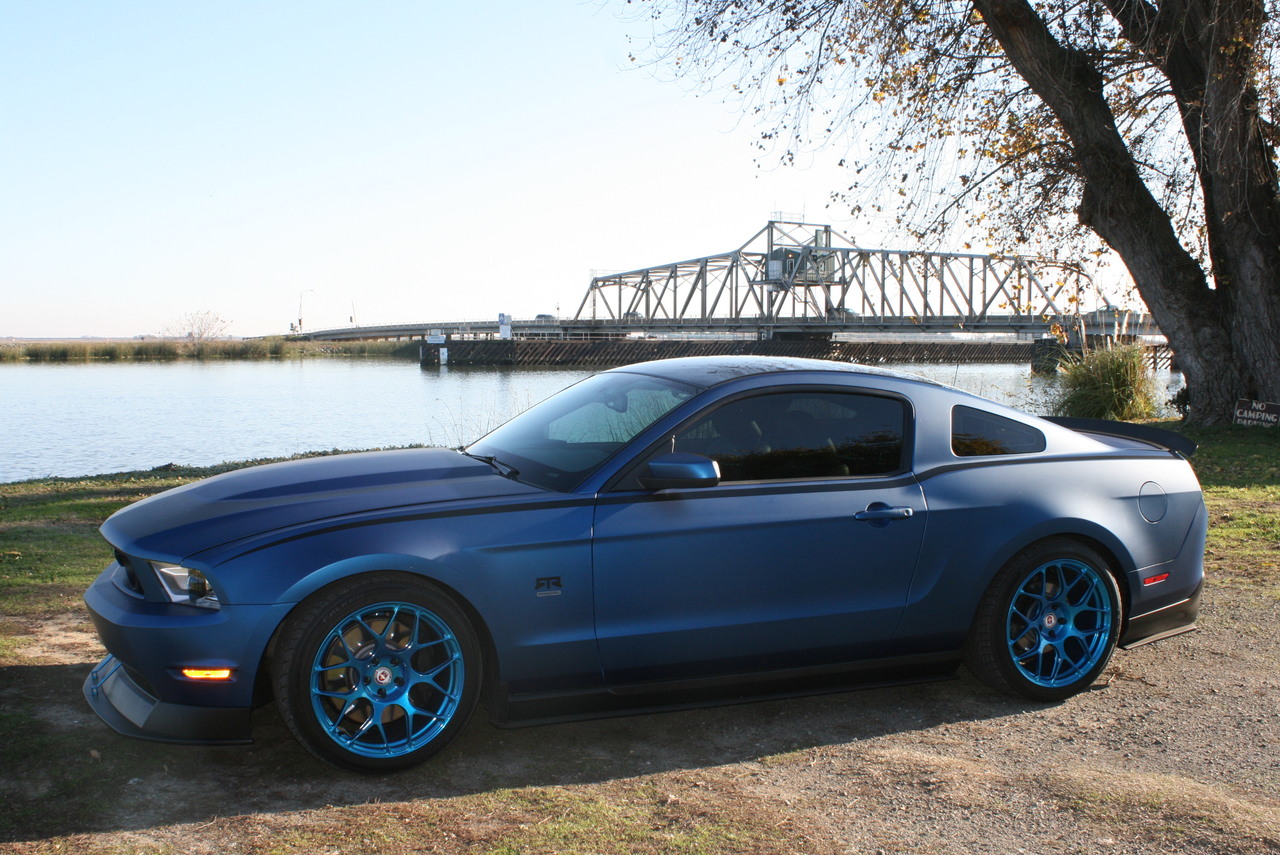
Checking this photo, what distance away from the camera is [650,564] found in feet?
11.7

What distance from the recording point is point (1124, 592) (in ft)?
14.2

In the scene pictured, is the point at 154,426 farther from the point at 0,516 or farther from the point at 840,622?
the point at 840,622

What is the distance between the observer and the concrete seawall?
69062 mm

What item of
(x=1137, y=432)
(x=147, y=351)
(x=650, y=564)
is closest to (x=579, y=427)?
(x=650, y=564)

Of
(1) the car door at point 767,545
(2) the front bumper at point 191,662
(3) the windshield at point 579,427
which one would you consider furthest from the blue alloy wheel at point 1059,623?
(2) the front bumper at point 191,662

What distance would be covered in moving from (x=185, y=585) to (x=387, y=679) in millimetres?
751

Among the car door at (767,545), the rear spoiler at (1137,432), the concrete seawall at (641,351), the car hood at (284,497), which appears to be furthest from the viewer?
the concrete seawall at (641,351)

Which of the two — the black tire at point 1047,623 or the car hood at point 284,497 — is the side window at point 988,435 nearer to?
the black tire at point 1047,623

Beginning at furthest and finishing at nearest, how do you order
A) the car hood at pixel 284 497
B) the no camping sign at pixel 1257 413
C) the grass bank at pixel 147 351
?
1. the grass bank at pixel 147 351
2. the no camping sign at pixel 1257 413
3. the car hood at pixel 284 497

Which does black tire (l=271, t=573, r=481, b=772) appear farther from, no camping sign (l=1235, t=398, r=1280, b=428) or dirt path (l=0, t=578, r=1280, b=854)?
no camping sign (l=1235, t=398, r=1280, b=428)

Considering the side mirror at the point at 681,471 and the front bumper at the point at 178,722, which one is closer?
the front bumper at the point at 178,722

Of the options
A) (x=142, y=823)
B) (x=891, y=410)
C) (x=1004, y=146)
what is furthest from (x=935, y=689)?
(x=1004, y=146)

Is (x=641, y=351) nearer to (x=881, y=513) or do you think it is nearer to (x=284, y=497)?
(x=881, y=513)

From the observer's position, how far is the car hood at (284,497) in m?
3.32
